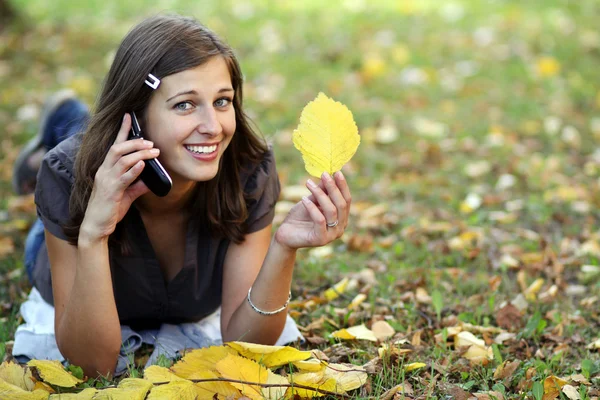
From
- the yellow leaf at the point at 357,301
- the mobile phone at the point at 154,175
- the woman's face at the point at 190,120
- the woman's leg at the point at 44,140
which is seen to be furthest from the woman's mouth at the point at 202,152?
the woman's leg at the point at 44,140

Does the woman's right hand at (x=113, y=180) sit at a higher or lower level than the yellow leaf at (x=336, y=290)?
higher

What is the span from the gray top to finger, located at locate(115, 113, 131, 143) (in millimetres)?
313

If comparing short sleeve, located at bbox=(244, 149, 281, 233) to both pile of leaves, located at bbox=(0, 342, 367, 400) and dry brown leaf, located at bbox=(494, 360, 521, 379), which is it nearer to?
pile of leaves, located at bbox=(0, 342, 367, 400)

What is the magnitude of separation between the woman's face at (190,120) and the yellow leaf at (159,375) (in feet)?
1.74

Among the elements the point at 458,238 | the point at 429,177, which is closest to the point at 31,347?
the point at 458,238

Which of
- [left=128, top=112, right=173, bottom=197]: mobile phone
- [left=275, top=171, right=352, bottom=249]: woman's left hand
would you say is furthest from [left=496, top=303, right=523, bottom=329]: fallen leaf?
[left=128, top=112, right=173, bottom=197]: mobile phone

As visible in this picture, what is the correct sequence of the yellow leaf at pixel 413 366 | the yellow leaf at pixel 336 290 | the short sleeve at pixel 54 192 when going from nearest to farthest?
the yellow leaf at pixel 413 366, the short sleeve at pixel 54 192, the yellow leaf at pixel 336 290

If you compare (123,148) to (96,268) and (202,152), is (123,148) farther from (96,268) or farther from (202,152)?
(96,268)

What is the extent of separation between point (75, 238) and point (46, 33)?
208 inches

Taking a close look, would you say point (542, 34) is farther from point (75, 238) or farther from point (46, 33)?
point (75, 238)

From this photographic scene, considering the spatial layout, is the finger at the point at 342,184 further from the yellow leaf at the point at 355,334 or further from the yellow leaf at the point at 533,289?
the yellow leaf at the point at 533,289

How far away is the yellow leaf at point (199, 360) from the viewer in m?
1.86

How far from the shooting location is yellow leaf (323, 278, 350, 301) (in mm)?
2807

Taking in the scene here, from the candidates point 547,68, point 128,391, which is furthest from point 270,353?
point 547,68
